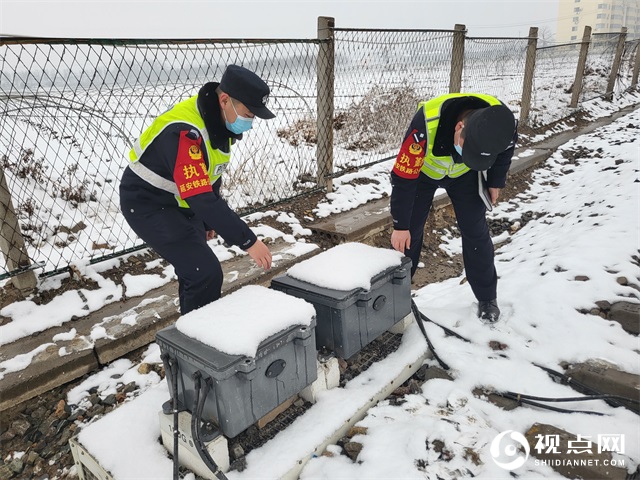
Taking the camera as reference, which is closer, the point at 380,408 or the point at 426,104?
the point at 380,408

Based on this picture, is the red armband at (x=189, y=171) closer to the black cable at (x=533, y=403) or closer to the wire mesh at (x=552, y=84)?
the black cable at (x=533, y=403)

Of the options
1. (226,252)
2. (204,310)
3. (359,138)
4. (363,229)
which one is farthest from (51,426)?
(359,138)

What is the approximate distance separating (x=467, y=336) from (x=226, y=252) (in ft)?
8.04

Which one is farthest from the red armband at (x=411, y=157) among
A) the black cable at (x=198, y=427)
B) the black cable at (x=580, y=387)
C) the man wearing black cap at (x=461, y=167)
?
the black cable at (x=198, y=427)

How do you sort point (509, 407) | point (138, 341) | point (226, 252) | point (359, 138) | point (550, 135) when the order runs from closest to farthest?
1. point (509, 407)
2. point (138, 341)
3. point (226, 252)
4. point (359, 138)
5. point (550, 135)

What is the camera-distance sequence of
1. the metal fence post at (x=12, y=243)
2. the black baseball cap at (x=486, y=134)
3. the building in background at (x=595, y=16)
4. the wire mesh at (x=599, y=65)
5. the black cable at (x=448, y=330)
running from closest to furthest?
1. the black baseball cap at (x=486, y=134)
2. the black cable at (x=448, y=330)
3. the metal fence post at (x=12, y=243)
4. the wire mesh at (x=599, y=65)
5. the building in background at (x=595, y=16)

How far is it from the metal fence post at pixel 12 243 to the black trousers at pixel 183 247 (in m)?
1.31

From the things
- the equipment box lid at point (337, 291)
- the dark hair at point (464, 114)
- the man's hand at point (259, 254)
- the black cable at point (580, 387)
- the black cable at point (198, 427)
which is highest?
the dark hair at point (464, 114)

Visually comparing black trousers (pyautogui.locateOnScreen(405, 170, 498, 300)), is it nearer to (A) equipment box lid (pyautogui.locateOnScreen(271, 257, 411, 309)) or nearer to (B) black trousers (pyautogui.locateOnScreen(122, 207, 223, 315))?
(A) equipment box lid (pyautogui.locateOnScreen(271, 257, 411, 309))

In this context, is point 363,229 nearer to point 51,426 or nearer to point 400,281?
point 400,281

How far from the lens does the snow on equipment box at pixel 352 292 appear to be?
2295mm

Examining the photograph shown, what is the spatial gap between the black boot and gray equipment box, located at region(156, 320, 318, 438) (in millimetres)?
1481

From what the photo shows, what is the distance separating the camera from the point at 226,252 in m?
4.27

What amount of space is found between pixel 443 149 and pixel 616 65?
48.8 feet
